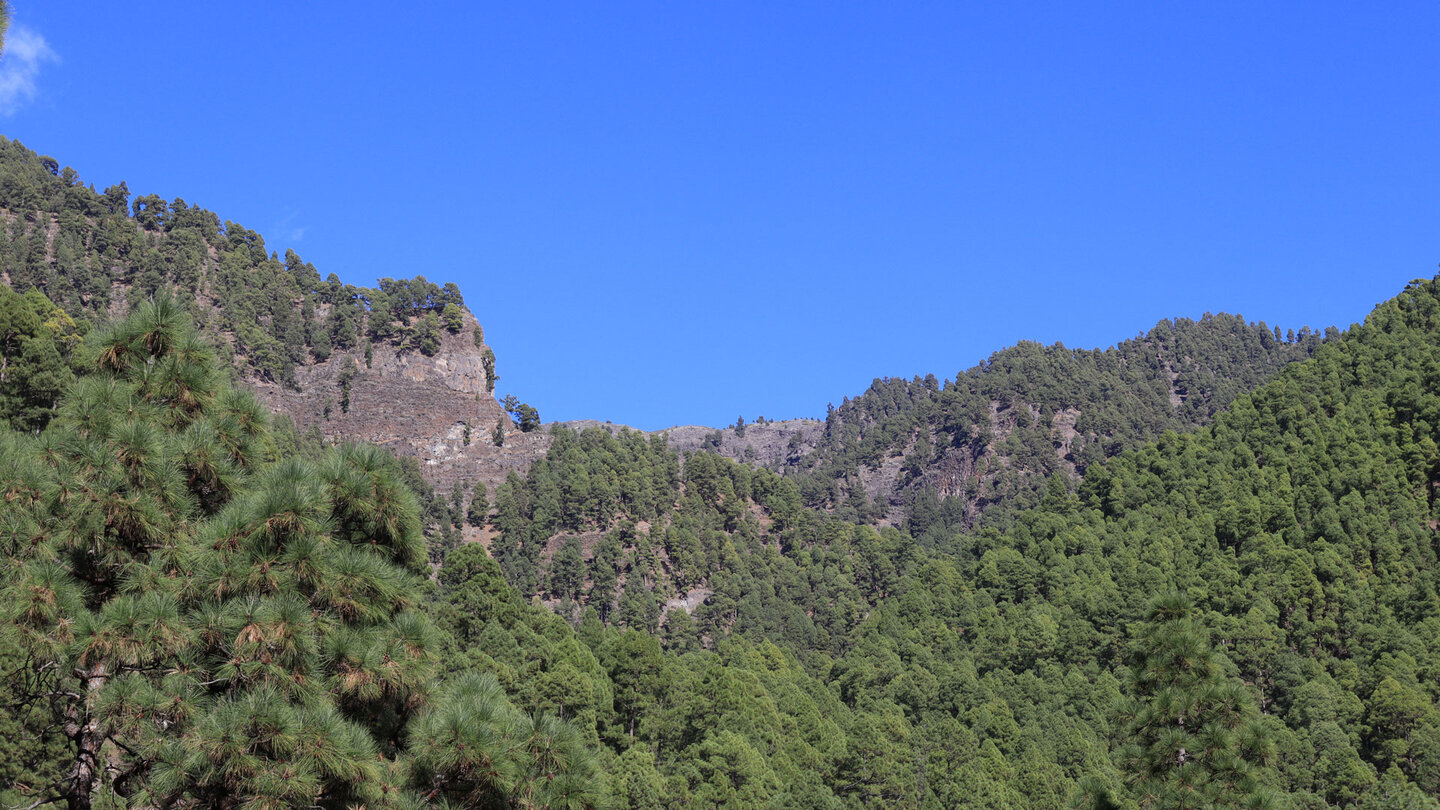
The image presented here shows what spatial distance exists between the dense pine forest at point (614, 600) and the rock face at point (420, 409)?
3861 mm

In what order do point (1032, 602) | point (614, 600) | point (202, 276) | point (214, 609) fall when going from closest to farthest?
point (214, 609) → point (1032, 602) → point (614, 600) → point (202, 276)

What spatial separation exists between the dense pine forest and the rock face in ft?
12.7

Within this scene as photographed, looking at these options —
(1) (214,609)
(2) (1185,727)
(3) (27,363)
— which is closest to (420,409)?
(3) (27,363)

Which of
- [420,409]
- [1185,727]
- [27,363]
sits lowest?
[1185,727]

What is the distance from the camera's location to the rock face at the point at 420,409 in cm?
14938

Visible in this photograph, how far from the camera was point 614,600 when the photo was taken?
12388 centimetres

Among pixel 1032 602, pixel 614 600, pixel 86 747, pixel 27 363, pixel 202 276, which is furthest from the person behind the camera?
pixel 202 276

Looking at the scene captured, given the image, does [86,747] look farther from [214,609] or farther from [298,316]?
[298,316]

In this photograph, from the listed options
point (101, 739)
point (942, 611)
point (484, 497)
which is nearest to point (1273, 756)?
point (101, 739)

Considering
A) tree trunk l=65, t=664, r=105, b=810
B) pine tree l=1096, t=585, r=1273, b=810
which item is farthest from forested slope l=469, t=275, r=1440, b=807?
tree trunk l=65, t=664, r=105, b=810

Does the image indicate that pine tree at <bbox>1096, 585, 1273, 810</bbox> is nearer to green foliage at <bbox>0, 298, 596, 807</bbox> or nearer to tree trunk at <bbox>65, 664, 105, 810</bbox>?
green foliage at <bbox>0, 298, 596, 807</bbox>

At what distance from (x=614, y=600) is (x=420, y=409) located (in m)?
48.8

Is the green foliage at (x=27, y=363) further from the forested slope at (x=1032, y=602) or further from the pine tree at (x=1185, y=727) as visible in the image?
the pine tree at (x=1185, y=727)

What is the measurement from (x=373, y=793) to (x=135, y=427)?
14.9 ft
